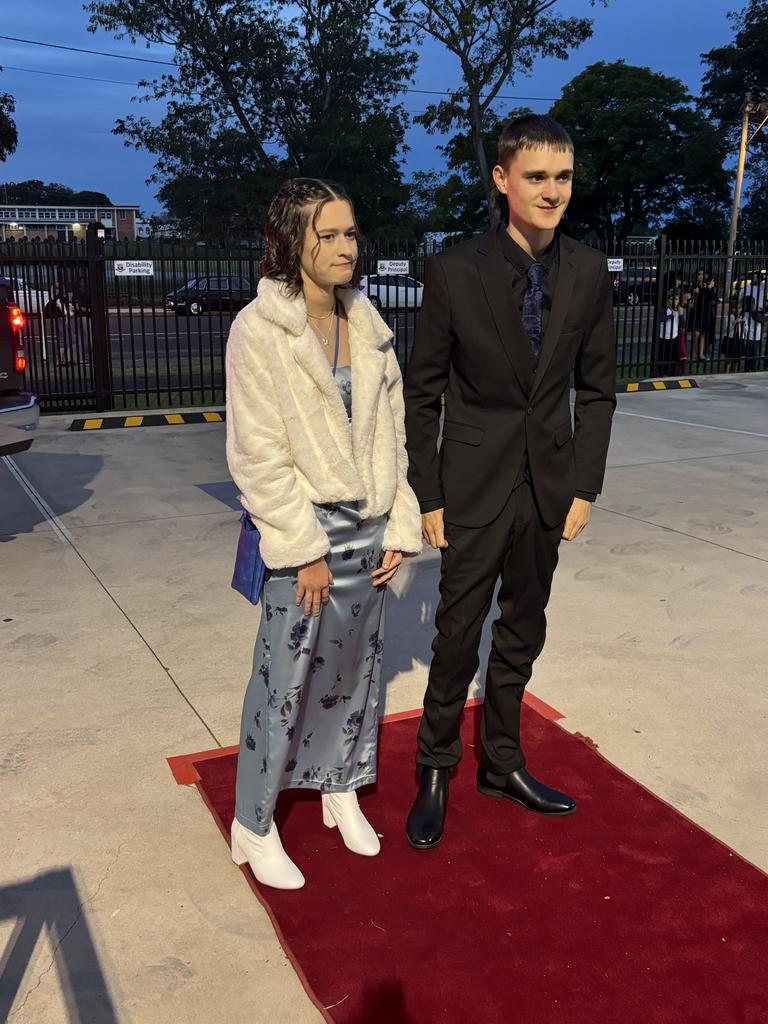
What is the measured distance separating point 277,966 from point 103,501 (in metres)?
5.56

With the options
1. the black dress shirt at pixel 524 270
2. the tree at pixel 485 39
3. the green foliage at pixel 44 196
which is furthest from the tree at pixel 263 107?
the green foliage at pixel 44 196

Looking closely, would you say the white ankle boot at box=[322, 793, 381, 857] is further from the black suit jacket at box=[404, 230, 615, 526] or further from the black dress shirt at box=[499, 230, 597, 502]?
the black dress shirt at box=[499, 230, 597, 502]

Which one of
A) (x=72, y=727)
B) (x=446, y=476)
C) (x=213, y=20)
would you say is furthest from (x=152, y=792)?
(x=213, y=20)

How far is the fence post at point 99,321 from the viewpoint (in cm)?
1179

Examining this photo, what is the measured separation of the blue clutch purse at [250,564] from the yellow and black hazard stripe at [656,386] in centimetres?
1225

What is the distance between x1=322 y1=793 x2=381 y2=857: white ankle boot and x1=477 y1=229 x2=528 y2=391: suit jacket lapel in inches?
54.7

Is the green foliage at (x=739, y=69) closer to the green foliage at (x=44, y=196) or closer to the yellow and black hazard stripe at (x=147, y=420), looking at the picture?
the yellow and black hazard stripe at (x=147, y=420)

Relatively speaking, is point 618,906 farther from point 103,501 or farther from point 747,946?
point 103,501

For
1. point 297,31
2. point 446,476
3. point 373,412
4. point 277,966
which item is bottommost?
point 277,966

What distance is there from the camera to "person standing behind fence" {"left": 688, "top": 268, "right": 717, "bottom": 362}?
53.4 feet

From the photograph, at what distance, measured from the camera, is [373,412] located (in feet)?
8.56

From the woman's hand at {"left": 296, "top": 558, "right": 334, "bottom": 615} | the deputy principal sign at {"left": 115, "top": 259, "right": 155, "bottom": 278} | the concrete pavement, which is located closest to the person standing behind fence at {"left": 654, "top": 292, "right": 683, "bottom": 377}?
the concrete pavement

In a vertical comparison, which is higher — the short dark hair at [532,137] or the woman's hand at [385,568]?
the short dark hair at [532,137]

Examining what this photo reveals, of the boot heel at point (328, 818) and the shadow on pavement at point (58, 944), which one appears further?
the boot heel at point (328, 818)
